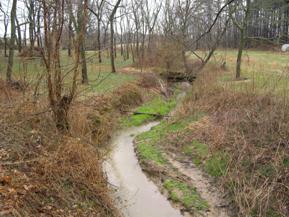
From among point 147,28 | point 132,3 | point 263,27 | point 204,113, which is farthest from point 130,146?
point 263,27

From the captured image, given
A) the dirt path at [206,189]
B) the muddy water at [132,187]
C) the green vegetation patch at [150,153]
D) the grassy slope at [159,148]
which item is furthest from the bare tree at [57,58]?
the dirt path at [206,189]

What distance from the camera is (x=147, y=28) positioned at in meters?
35.3

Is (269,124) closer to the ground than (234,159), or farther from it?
farther from it

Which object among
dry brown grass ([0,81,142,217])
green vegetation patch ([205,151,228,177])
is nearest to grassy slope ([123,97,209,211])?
green vegetation patch ([205,151,228,177])

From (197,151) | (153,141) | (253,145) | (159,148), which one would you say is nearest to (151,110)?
(153,141)

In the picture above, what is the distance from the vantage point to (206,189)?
23.2 ft

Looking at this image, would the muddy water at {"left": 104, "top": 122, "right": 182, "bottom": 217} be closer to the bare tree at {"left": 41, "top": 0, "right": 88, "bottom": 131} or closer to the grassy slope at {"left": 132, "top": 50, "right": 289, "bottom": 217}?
the grassy slope at {"left": 132, "top": 50, "right": 289, "bottom": 217}

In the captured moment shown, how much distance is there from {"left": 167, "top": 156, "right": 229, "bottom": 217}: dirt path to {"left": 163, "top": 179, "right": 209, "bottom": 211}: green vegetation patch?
0.43ft

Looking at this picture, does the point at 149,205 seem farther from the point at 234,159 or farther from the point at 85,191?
the point at 234,159

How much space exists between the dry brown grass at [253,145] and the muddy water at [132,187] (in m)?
1.45

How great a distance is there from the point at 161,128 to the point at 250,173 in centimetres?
519

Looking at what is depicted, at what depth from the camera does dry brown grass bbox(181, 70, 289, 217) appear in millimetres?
5844

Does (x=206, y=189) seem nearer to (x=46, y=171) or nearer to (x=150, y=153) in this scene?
(x=150, y=153)

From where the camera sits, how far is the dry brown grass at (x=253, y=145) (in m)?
5.84
